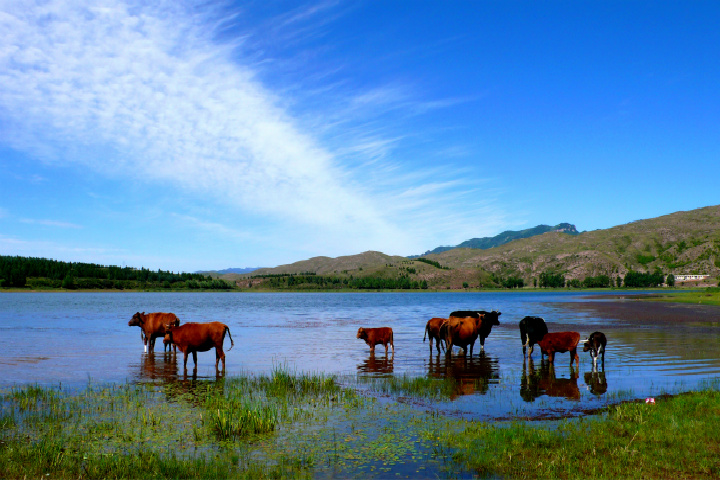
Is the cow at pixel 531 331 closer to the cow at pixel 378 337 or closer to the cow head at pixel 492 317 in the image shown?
the cow head at pixel 492 317

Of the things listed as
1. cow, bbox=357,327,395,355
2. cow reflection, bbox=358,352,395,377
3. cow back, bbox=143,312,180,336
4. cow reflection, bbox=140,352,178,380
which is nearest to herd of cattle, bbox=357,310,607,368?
cow, bbox=357,327,395,355

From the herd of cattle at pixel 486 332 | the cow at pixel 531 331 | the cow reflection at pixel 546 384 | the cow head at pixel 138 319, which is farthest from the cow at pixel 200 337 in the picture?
the cow at pixel 531 331

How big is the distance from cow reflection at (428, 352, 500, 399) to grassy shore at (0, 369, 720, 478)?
346cm

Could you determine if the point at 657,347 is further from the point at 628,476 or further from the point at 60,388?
the point at 60,388

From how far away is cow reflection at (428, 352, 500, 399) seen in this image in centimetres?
1748

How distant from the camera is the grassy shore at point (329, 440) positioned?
914 centimetres

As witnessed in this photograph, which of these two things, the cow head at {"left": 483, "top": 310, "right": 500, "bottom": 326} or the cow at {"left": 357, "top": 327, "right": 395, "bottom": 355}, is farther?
the cow head at {"left": 483, "top": 310, "right": 500, "bottom": 326}

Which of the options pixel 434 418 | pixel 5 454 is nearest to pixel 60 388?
pixel 5 454

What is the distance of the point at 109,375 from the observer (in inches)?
807

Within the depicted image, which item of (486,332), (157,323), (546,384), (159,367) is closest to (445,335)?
(486,332)

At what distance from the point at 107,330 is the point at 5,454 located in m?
35.8

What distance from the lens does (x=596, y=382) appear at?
18.4m

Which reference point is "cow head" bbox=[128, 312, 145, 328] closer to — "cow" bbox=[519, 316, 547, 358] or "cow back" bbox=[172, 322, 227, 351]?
"cow back" bbox=[172, 322, 227, 351]

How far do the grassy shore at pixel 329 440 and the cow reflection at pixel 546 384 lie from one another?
8.68ft
